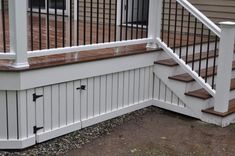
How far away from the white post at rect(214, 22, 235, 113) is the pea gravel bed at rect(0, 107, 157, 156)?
3.50 ft

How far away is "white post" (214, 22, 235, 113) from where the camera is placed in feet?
15.9

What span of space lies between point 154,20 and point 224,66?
1.15m

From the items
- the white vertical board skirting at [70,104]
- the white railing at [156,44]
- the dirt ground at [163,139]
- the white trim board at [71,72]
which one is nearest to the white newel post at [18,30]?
the white railing at [156,44]

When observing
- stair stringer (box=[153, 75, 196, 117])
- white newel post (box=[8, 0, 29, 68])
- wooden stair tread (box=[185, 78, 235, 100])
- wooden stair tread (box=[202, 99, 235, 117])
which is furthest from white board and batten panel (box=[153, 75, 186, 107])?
white newel post (box=[8, 0, 29, 68])

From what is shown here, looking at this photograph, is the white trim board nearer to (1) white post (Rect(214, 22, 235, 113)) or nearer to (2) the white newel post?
(2) the white newel post

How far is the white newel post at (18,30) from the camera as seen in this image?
3.91 m

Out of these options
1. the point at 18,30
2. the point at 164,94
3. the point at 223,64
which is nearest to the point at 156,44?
the point at 164,94

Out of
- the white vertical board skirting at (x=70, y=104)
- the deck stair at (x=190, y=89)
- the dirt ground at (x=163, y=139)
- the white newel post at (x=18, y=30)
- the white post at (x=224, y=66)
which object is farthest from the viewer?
the deck stair at (x=190, y=89)

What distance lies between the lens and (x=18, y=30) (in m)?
3.96

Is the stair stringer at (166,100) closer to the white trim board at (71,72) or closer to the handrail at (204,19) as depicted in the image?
the white trim board at (71,72)

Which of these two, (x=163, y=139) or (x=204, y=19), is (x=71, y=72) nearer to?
(x=163, y=139)

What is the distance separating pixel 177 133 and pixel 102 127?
0.87 meters

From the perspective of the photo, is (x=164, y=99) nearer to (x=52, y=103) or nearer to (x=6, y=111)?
(x=52, y=103)

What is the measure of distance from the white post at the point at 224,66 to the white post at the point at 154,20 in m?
0.95
